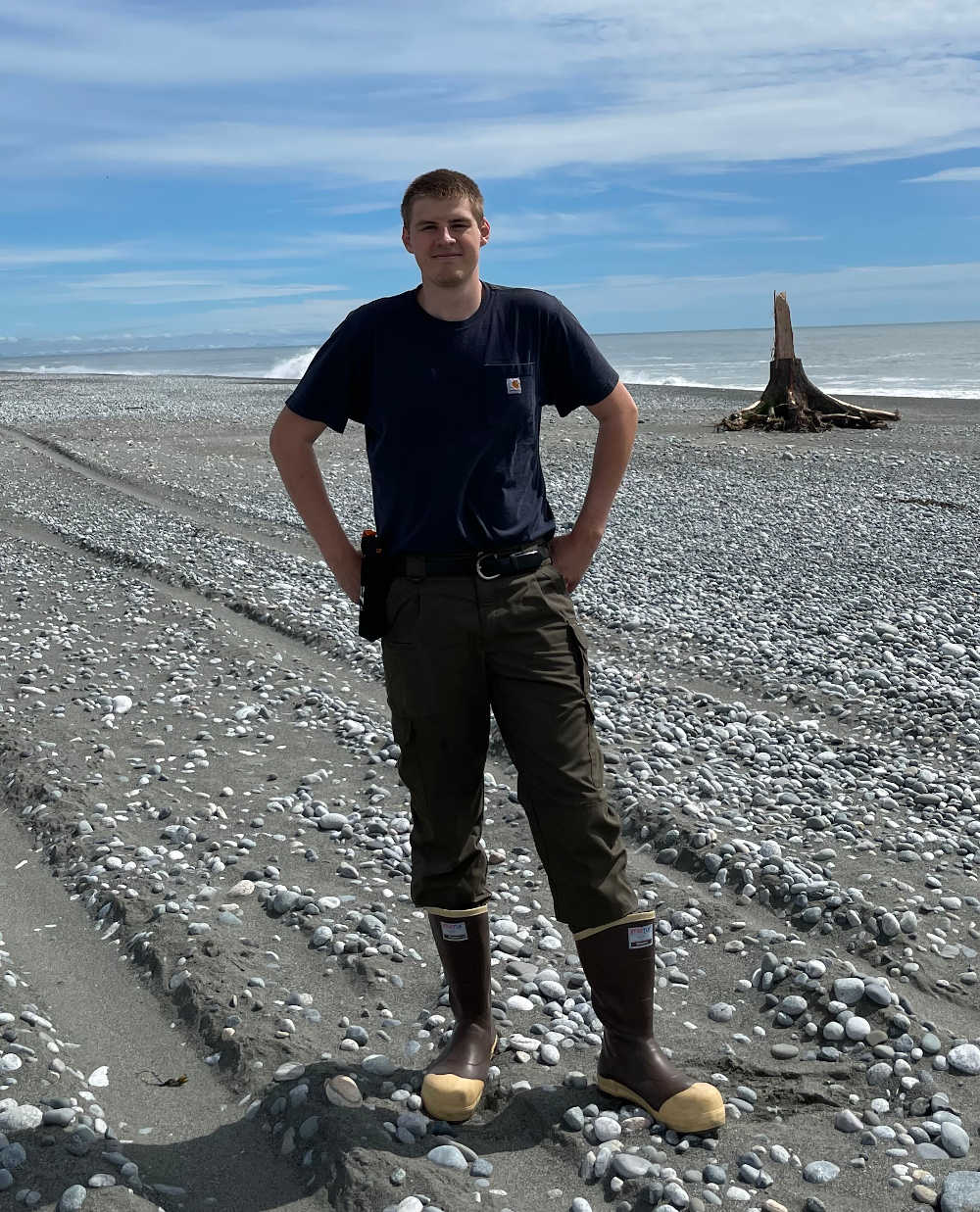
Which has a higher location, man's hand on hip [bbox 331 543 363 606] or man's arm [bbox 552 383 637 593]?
man's arm [bbox 552 383 637 593]

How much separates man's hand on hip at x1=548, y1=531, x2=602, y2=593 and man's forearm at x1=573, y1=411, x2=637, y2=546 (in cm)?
2

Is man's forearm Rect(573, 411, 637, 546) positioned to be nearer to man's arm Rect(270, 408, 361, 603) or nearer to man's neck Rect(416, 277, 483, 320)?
man's neck Rect(416, 277, 483, 320)

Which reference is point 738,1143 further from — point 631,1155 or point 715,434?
point 715,434

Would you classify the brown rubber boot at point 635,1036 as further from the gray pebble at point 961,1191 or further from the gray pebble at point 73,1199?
the gray pebble at point 73,1199

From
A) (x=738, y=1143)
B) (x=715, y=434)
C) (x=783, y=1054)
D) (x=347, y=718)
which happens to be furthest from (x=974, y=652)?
(x=715, y=434)

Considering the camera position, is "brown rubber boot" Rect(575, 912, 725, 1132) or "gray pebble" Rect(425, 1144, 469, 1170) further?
"brown rubber boot" Rect(575, 912, 725, 1132)

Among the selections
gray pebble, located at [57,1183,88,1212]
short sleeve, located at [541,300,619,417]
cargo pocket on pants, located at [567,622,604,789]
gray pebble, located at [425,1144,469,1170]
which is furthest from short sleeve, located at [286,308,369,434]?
gray pebble, located at [57,1183,88,1212]

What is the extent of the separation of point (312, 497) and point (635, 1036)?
6.41 feet

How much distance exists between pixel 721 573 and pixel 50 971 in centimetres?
822

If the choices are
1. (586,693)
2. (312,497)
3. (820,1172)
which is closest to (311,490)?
(312,497)

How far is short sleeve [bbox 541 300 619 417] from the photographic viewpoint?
3.37 metres

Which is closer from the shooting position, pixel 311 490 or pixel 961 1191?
pixel 961 1191

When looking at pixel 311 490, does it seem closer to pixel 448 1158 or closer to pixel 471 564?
pixel 471 564

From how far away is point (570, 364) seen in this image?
3410mm
